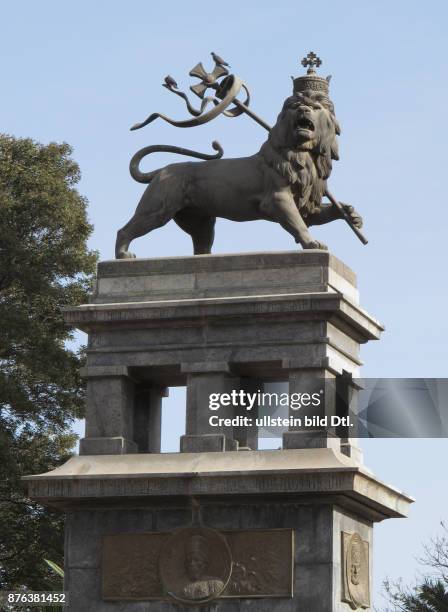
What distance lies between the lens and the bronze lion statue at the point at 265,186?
2641 centimetres

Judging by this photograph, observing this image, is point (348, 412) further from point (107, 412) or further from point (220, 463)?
point (107, 412)

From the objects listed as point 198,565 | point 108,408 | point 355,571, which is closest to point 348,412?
point 355,571

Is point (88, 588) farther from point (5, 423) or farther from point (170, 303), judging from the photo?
point (5, 423)

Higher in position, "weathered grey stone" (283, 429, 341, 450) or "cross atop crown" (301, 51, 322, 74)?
"cross atop crown" (301, 51, 322, 74)

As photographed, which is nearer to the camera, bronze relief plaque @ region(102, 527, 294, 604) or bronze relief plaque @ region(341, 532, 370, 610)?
bronze relief plaque @ region(102, 527, 294, 604)

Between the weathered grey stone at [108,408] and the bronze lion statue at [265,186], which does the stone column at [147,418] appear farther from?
the bronze lion statue at [265,186]

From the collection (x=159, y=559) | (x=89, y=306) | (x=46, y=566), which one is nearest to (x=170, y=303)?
(x=89, y=306)

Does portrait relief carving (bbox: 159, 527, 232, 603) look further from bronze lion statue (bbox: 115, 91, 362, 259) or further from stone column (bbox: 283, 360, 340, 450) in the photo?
bronze lion statue (bbox: 115, 91, 362, 259)

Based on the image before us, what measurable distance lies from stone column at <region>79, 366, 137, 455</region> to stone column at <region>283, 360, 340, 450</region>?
230cm

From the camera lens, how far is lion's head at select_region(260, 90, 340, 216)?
2644cm

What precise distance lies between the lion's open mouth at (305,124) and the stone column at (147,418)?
424 cm

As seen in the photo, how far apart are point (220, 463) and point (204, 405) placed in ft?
3.46

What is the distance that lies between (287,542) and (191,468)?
159 cm

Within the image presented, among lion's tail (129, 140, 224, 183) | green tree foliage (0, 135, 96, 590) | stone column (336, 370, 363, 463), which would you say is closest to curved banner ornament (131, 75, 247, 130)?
lion's tail (129, 140, 224, 183)
